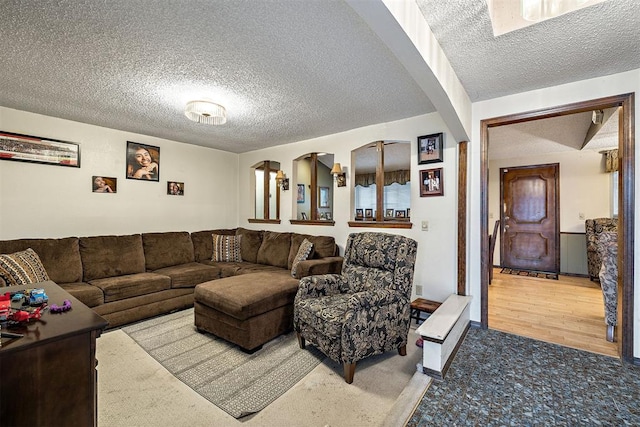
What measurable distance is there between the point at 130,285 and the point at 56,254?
34.8 inches

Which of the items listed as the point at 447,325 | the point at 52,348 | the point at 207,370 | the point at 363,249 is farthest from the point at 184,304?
the point at 447,325

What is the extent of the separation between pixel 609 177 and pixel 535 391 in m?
5.16

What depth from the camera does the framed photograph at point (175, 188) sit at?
4426 mm

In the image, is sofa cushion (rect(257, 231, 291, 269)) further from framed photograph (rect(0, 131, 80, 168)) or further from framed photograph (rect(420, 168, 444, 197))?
framed photograph (rect(0, 131, 80, 168))

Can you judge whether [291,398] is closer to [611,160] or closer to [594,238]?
[594,238]

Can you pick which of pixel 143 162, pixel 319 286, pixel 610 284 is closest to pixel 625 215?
pixel 610 284

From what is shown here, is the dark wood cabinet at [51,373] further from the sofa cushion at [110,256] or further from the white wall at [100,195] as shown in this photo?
the white wall at [100,195]

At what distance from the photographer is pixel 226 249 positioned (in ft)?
14.4

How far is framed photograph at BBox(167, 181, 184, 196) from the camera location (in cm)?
443

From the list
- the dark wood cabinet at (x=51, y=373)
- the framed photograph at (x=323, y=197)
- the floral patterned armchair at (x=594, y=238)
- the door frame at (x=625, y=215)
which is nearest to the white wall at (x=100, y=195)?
the dark wood cabinet at (x=51, y=373)

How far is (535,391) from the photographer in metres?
1.84

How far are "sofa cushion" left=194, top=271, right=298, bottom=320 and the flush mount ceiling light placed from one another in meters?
1.66

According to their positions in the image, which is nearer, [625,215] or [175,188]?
[625,215]

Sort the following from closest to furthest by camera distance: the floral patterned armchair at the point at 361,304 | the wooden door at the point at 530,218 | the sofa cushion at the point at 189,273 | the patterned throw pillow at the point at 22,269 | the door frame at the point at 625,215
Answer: the floral patterned armchair at the point at 361,304 → the door frame at the point at 625,215 → the patterned throw pillow at the point at 22,269 → the sofa cushion at the point at 189,273 → the wooden door at the point at 530,218
